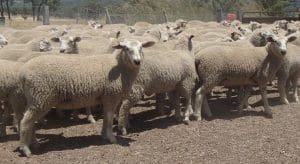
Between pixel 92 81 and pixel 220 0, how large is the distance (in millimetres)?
49265

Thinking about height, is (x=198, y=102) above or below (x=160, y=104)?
above

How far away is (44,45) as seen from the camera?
1087 cm

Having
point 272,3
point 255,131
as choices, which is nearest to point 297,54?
point 255,131

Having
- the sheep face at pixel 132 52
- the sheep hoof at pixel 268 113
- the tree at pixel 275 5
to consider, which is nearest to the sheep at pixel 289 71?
the sheep hoof at pixel 268 113

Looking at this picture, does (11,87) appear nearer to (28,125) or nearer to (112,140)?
(28,125)

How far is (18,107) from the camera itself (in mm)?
7793

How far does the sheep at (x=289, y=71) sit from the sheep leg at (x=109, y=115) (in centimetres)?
469

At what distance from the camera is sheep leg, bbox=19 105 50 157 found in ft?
23.4

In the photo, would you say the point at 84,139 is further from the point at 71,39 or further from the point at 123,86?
the point at 71,39

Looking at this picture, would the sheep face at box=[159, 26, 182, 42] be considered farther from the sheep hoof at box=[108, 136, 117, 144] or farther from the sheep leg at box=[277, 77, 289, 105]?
the sheep hoof at box=[108, 136, 117, 144]

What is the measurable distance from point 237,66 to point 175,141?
2348mm

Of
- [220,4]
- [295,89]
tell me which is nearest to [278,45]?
[295,89]

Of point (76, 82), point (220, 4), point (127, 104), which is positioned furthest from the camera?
point (220, 4)

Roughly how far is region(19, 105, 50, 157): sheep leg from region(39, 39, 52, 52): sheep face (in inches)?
149
